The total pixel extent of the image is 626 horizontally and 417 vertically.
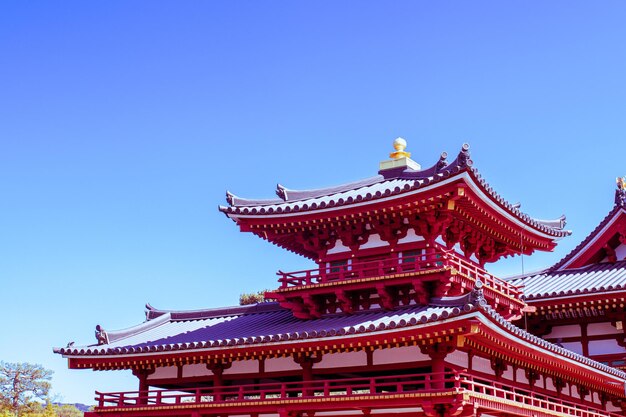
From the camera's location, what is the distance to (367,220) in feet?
80.9

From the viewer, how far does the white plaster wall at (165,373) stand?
26.4 m

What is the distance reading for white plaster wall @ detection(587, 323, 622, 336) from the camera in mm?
28422

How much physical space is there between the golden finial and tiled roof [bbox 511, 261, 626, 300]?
284 inches

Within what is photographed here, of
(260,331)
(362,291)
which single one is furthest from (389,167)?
(260,331)

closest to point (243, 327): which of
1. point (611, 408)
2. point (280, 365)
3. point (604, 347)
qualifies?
point (280, 365)

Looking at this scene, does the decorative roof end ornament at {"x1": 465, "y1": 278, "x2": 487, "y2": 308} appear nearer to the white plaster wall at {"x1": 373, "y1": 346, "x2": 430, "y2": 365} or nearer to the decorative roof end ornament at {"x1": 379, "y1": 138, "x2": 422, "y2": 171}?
the white plaster wall at {"x1": 373, "y1": 346, "x2": 430, "y2": 365}

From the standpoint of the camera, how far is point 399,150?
2795cm

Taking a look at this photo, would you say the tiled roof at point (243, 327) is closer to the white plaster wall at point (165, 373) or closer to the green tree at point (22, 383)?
the white plaster wall at point (165, 373)

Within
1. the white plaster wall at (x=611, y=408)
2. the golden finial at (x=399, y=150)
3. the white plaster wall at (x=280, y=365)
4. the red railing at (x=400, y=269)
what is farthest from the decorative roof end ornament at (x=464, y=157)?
the white plaster wall at (x=611, y=408)

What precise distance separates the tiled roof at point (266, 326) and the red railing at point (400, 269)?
3.84ft

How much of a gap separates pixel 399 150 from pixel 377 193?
4876 mm

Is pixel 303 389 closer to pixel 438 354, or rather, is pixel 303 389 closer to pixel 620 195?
pixel 438 354

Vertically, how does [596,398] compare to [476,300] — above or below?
below

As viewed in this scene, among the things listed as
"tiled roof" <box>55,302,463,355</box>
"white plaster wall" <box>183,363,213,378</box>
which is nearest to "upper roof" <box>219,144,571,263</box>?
"tiled roof" <box>55,302,463,355</box>
